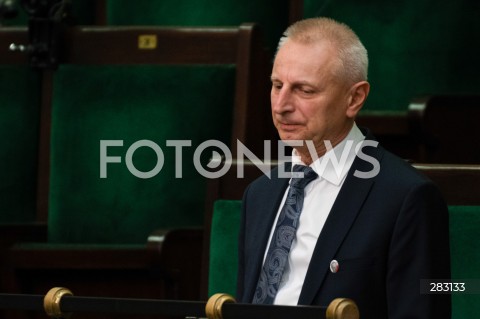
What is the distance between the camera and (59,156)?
794 millimetres

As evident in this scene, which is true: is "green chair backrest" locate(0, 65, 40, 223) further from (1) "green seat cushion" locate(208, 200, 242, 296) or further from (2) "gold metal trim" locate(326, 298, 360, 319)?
(2) "gold metal trim" locate(326, 298, 360, 319)

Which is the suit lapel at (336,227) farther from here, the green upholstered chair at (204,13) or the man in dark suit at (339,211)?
the green upholstered chair at (204,13)

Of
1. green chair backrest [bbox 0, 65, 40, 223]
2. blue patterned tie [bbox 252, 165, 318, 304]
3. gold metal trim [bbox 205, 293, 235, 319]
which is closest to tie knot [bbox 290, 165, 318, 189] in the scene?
blue patterned tie [bbox 252, 165, 318, 304]

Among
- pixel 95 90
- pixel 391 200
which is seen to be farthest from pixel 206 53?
pixel 391 200

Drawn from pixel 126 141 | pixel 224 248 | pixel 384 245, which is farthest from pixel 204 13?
pixel 384 245

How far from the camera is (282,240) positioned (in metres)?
0.47

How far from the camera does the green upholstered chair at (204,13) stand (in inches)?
34.3

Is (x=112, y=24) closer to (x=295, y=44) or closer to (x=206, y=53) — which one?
(x=206, y=53)

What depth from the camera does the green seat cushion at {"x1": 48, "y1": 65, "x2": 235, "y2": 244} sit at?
77 centimetres

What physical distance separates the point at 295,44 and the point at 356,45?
1.1 inches

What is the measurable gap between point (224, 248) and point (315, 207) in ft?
0.33

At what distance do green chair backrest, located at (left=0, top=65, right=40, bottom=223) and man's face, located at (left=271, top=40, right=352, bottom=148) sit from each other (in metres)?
0.39

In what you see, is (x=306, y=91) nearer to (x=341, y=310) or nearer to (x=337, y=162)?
(x=337, y=162)

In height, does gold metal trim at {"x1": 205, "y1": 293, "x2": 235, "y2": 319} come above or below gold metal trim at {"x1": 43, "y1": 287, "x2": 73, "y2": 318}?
above
